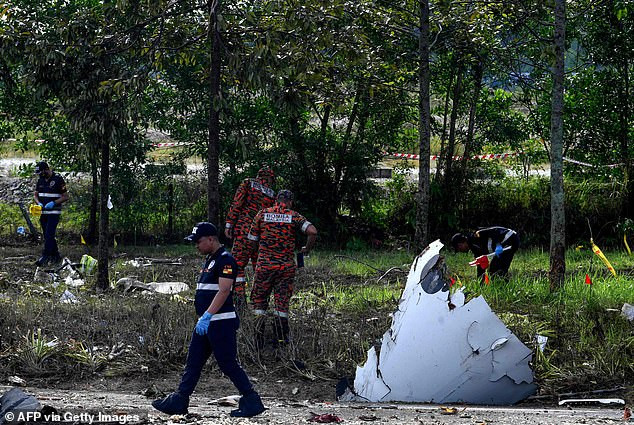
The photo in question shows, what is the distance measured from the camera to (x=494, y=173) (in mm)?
19266

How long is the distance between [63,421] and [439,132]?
13543 mm

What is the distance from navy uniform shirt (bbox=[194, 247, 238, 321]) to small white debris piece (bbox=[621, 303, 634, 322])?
4696 millimetres

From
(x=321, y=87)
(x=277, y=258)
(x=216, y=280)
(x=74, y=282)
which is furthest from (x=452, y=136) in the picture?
(x=216, y=280)

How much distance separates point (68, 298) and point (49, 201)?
4.23 meters

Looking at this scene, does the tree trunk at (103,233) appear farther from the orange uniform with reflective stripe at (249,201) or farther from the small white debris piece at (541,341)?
the small white debris piece at (541,341)

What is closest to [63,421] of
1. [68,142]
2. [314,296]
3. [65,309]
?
[65,309]

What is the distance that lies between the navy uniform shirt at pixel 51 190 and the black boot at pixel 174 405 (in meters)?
9.32

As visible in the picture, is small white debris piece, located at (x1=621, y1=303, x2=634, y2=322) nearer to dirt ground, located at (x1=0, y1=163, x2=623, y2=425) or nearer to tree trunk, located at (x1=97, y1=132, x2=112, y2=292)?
dirt ground, located at (x1=0, y1=163, x2=623, y2=425)

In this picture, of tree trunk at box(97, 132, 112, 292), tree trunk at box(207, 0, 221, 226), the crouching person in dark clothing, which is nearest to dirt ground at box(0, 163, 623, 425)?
tree trunk at box(207, 0, 221, 226)

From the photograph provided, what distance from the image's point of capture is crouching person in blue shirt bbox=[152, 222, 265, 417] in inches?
302

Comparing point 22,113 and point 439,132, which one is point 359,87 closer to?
point 439,132

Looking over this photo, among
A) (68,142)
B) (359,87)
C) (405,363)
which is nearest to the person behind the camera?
(405,363)

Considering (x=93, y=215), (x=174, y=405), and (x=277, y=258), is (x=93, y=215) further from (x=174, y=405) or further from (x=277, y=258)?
(x=174, y=405)

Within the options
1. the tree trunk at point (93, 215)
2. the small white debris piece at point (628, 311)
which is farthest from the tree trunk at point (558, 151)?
the tree trunk at point (93, 215)
